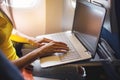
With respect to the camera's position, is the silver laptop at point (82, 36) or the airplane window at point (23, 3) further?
the airplane window at point (23, 3)

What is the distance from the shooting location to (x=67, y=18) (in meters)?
1.69

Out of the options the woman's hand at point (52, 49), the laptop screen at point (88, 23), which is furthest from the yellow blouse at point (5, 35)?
the laptop screen at point (88, 23)

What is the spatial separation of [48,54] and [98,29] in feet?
0.92

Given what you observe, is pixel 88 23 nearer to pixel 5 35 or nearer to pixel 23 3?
pixel 5 35

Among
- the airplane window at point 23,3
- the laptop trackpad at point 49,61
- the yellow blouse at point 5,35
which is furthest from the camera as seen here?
the airplane window at point 23,3

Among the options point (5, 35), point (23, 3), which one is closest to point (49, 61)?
point (5, 35)

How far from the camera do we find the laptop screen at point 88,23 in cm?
101

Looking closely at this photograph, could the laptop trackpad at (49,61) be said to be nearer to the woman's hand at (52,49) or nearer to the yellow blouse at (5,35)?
→ the woman's hand at (52,49)

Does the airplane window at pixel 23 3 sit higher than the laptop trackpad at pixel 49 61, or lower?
higher

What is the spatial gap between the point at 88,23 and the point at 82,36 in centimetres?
11

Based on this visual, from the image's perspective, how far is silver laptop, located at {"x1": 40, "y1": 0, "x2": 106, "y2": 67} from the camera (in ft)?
3.25

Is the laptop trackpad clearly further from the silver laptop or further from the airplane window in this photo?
the airplane window

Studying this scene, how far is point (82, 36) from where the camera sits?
124 centimetres

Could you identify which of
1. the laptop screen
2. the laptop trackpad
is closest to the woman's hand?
the laptop trackpad
